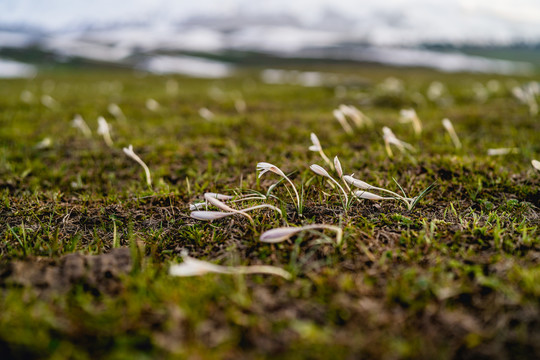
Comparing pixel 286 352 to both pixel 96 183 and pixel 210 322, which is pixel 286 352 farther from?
pixel 96 183

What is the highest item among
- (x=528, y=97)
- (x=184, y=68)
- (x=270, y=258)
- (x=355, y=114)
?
(x=355, y=114)

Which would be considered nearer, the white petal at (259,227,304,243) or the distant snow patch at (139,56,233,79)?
the white petal at (259,227,304,243)

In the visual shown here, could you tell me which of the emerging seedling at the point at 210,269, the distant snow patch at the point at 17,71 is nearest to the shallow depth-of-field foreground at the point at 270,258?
the emerging seedling at the point at 210,269

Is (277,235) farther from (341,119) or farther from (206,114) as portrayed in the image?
(206,114)

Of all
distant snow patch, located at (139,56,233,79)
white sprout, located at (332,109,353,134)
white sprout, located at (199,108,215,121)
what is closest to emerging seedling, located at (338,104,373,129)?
white sprout, located at (332,109,353,134)

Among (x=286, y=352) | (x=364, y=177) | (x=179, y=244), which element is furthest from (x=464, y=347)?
(x=364, y=177)

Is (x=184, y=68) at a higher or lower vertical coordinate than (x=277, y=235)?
lower

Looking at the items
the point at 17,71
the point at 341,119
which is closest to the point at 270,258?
the point at 341,119

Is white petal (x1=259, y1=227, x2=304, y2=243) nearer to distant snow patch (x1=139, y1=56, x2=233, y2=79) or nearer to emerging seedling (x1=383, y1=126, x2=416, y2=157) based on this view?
emerging seedling (x1=383, y1=126, x2=416, y2=157)

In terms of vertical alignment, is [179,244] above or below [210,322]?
below

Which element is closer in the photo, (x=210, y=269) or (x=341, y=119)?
(x=210, y=269)

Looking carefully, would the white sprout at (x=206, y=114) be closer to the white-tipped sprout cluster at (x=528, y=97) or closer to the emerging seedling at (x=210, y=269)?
the emerging seedling at (x=210, y=269)
